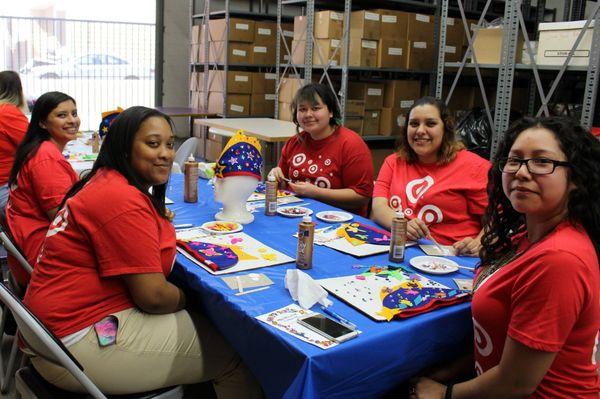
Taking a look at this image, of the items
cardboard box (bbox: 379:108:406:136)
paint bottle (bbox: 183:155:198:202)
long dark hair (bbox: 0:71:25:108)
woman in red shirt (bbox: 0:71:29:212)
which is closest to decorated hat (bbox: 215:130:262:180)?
paint bottle (bbox: 183:155:198:202)

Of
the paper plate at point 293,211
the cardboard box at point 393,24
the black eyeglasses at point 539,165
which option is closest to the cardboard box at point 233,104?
the cardboard box at point 393,24

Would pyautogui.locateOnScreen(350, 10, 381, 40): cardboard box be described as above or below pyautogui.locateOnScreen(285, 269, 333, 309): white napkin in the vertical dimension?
above

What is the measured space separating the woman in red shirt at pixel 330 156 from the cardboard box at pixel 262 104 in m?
3.88

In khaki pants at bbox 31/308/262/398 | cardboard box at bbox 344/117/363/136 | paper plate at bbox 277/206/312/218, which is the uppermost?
cardboard box at bbox 344/117/363/136

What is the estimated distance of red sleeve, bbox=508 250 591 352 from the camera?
3.76 feet

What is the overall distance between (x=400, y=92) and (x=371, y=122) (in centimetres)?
42

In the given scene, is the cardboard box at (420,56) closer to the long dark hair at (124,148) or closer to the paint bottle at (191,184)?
the paint bottle at (191,184)

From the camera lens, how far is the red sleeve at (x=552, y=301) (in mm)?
1146

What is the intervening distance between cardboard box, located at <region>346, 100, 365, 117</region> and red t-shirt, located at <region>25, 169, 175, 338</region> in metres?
3.71

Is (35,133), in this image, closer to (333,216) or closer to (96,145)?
(333,216)

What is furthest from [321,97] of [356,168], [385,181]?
[385,181]

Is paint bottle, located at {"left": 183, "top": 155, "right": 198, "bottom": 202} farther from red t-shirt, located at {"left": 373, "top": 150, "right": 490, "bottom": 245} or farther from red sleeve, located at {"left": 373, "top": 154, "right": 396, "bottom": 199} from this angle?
red t-shirt, located at {"left": 373, "top": 150, "right": 490, "bottom": 245}

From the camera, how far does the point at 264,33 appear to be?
6766 mm

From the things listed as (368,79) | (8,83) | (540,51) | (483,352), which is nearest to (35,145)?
(8,83)
